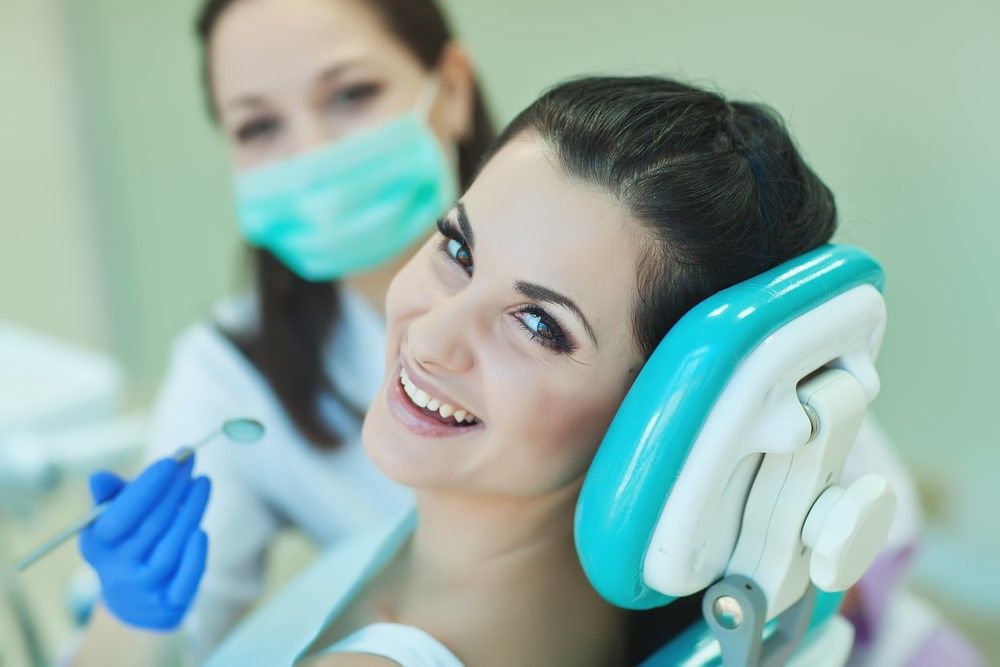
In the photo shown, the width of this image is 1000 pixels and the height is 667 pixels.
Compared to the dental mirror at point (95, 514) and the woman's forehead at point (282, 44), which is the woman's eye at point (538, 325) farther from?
the woman's forehead at point (282, 44)

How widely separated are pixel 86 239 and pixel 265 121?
202 cm

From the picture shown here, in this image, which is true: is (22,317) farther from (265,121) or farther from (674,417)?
(674,417)

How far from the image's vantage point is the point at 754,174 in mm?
762

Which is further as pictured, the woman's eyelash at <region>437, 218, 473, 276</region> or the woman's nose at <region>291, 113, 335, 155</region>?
the woman's nose at <region>291, 113, 335, 155</region>

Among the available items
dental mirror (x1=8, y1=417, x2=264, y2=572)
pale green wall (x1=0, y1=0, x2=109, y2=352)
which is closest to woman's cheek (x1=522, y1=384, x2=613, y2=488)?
dental mirror (x1=8, y1=417, x2=264, y2=572)

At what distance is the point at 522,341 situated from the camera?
2.47 feet

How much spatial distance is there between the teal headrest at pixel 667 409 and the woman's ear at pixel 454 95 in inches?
32.3

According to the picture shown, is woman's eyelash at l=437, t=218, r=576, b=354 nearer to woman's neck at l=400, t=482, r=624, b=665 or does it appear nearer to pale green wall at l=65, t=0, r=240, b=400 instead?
woman's neck at l=400, t=482, r=624, b=665

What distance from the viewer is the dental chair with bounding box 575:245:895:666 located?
0.64 m

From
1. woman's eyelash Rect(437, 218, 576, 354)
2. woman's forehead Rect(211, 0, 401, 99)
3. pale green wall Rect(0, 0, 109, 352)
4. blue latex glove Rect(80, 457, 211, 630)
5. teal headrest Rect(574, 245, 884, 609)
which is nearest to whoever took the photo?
teal headrest Rect(574, 245, 884, 609)

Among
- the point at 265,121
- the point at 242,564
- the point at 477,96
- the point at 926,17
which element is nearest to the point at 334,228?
the point at 265,121

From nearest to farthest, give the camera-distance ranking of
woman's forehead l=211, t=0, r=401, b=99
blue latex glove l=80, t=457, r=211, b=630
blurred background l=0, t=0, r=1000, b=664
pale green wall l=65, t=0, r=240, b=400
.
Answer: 1. blue latex glove l=80, t=457, r=211, b=630
2. woman's forehead l=211, t=0, r=401, b=99
3. blurred background l=0, t=0, r=1000, b=664
4. pale green wall l=65, t=0, r=240, b=400

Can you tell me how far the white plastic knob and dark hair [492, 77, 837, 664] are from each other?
0.18 m

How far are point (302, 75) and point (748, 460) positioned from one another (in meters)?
0.83
